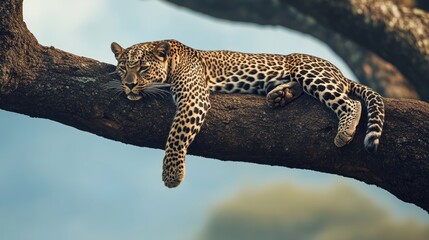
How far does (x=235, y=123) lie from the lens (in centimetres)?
939

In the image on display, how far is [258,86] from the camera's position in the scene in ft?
34.2

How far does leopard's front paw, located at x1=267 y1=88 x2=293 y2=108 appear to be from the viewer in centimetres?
953

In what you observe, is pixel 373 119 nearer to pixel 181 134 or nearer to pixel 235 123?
pixel 235 123

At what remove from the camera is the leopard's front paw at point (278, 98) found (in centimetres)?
953

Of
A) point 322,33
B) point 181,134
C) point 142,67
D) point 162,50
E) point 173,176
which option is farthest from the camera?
point 322,33

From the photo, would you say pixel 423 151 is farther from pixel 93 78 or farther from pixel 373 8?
pixel 373 8

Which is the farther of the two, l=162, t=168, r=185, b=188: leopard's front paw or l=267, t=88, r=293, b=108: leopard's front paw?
l=267, t=88, r=293, b=108: leopard's front paw

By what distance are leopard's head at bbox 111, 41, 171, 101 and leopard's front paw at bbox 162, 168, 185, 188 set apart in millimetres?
922

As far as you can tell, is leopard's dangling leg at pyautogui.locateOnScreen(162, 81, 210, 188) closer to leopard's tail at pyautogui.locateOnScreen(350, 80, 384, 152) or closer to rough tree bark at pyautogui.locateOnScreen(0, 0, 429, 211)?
rough tree bark at pyautogui.locateOnScreen(0, 0, 429, 211)

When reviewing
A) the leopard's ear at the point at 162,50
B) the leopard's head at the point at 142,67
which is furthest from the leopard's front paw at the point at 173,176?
the leopard's ear at the point at 162,50

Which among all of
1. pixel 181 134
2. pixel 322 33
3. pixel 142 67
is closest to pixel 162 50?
pixel 142 67

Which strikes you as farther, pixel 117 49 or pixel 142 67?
pixel 117 49

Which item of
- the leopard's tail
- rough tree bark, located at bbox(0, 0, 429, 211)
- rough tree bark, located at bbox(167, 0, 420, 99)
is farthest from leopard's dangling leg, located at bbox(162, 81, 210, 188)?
→ rough tree bark, located at bbox(167, 0, 420, 99)

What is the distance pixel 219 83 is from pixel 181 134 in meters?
1.52
